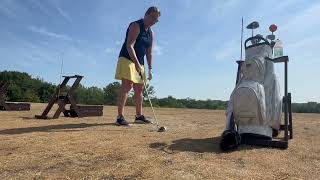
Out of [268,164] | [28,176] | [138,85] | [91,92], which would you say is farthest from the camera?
[91,92]

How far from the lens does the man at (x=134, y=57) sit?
7.35 metres

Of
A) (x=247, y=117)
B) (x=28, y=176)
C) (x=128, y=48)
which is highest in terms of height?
(x=128, y=48)

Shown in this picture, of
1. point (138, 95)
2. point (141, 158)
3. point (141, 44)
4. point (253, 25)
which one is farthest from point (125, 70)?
point (141, 158)

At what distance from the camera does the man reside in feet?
24.1

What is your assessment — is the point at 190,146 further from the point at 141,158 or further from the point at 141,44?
the point at 141,44

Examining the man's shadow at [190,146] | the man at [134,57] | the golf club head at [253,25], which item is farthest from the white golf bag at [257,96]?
the man at [134,57]

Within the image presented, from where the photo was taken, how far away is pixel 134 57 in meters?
7.26

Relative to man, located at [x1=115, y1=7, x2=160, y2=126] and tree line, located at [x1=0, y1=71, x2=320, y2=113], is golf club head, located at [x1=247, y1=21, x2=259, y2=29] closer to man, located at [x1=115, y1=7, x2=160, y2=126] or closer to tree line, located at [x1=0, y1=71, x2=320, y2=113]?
man, located at [x1=115, y1=7, x2=160, y2=126]

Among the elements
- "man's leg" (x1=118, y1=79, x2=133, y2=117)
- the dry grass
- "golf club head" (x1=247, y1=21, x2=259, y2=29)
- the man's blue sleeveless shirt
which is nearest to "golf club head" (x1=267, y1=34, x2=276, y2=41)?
"golf club head" (x1=247, y1=21, x2=259, y2=29)

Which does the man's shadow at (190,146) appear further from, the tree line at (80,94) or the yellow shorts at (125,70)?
the tree line at (80,94)

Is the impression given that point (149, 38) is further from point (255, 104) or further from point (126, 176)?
point (126, 176)

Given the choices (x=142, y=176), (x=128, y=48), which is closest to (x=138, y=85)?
(x=128, y=48)

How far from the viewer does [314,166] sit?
4.22 m

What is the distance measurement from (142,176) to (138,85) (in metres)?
4.61
